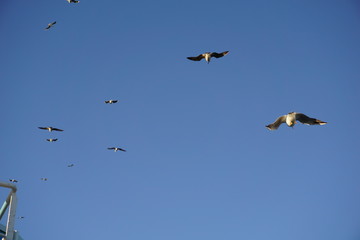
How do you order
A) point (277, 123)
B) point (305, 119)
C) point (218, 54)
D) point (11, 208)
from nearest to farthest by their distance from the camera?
point (11, 208), point (305, 119), point (277, 123), point (218, 54)

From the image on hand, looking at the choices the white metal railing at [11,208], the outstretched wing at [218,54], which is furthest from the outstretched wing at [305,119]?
the white metal railing at [11,208]

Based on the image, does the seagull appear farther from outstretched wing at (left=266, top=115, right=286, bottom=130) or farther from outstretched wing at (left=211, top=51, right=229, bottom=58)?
outstretched wing at (left=211, top=51, right=229, bottom=58)

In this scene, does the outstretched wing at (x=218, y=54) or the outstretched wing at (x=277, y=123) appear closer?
the outstretched wing at (x=277, y=123)

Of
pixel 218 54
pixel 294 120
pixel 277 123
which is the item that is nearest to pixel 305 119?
pixel 294 120

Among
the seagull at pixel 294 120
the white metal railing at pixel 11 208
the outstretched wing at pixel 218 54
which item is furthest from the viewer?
the outstretched wing at pixel 218 54

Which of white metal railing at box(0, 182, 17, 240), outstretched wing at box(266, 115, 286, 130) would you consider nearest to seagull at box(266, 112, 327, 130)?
outstretched wing at box(266, 115, 286, 130)

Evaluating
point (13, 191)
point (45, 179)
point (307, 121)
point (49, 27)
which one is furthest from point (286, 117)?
point (45, 179)

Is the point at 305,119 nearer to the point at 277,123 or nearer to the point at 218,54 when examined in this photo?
the point at 277,123

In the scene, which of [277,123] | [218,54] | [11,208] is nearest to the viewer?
[11,208]

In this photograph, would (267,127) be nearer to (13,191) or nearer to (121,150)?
(13,191)

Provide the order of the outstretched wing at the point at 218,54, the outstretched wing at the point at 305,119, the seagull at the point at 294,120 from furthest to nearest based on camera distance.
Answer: the outstretched wing at the point at 218,54 < the seagull at the point at 294,120 < the outstretched wing at the point at 305,119

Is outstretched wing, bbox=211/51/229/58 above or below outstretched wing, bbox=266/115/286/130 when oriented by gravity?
above

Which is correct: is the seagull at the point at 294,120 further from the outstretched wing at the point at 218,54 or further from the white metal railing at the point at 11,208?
the white metal railing at the point at 11,208

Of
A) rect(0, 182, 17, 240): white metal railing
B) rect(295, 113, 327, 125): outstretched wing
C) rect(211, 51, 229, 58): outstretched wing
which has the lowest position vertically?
rect(0, 182, 17, 240): white metal railing
